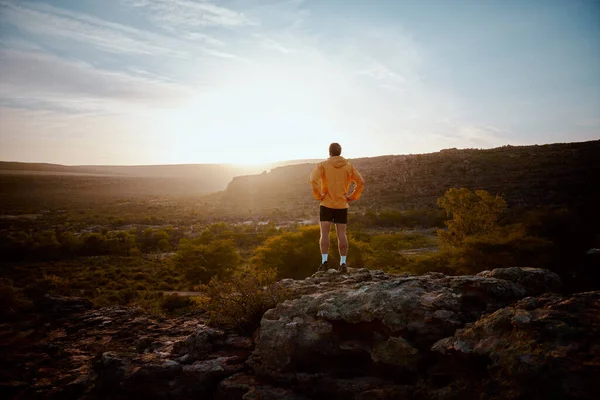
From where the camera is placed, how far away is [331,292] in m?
5.57

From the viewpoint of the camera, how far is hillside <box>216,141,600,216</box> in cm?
3741

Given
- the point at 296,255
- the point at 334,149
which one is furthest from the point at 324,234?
the point at 296,255

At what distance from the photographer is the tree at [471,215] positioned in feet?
43.4

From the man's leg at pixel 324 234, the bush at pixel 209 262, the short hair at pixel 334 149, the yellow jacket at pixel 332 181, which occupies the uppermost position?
the short hair at pixel 334 149

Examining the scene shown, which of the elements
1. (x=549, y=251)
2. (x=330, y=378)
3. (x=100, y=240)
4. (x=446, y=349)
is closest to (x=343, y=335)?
(x=330, y=378)

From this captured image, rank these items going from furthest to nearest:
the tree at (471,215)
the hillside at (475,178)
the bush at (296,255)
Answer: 1. the hillside at (475,178)
2. the bush at (296,255)
3. the tree at (471,215)

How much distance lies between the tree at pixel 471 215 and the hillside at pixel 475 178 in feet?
80.5

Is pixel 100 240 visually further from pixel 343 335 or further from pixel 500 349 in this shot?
pixel 500 349

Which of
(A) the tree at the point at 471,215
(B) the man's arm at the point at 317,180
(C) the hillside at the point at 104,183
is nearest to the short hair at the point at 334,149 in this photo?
(B) the man's arm at the point at 317,180

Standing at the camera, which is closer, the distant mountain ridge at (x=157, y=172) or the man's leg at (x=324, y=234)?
the man's leg at (x=324, y=234)

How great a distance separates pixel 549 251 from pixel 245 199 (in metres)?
59.2

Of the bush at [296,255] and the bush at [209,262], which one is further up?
the bush at [296,255]

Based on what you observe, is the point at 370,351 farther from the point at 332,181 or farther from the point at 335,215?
the point at 332,181

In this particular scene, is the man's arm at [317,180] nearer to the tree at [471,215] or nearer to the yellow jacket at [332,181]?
the yellow jacket at [332,181]
